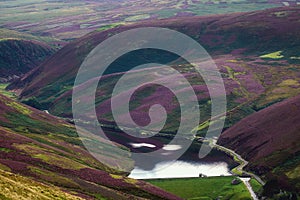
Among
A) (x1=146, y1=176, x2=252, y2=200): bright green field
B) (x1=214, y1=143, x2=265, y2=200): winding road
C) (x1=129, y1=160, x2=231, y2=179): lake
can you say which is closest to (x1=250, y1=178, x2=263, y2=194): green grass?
(x1=214, y1=143, x2=265, y2=200): winding road

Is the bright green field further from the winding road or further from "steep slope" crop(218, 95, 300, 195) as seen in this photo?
"steep slope" crop(218, 95, 300, 195)

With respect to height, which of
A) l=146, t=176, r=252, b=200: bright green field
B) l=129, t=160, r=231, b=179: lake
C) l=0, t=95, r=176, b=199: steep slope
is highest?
l=0, t=95, r=176, b=199: steep slope

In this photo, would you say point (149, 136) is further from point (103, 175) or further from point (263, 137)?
point (103, 175)

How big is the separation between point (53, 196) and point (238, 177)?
53238 mm

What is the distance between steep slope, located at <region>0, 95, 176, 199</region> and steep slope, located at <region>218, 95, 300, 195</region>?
24031 millimetres

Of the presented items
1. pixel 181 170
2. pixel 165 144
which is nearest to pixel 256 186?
pixel 181 170

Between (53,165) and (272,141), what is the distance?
53742 mm

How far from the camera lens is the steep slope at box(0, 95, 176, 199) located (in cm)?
7431

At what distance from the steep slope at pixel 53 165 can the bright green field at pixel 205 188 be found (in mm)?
6626

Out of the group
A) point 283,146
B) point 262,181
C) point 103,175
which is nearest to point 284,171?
point 262,181

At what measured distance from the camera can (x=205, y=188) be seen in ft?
325

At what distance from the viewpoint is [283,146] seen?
4402 inches

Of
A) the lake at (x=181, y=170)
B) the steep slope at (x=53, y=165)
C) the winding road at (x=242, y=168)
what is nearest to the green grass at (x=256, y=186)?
the winding road at (x=242, y=168)

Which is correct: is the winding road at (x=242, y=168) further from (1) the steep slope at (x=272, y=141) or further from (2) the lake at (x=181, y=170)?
(2) the lake at (x=181, y=170)
